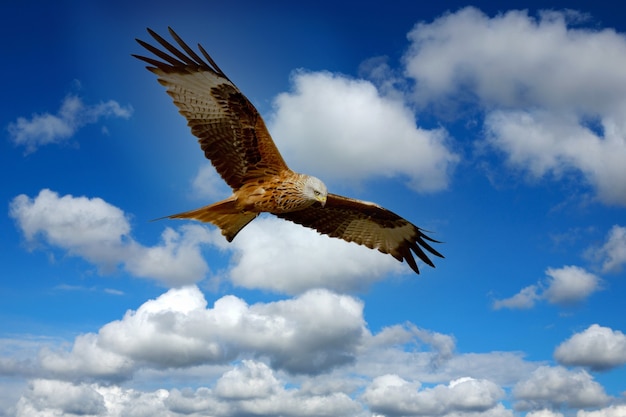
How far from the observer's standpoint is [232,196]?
434 inches

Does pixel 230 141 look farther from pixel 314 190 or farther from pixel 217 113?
pixel 314 190

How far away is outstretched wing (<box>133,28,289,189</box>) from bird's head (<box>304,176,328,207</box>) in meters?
0.55

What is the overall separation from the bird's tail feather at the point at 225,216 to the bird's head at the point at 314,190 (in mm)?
1233

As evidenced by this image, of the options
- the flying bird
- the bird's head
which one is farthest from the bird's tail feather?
the bird's head

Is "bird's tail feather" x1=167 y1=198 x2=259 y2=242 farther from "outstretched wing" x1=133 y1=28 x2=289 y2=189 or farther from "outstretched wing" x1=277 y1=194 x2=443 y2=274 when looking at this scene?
"outstretched wing" x1=277 y1=194 x2=443 y2=274

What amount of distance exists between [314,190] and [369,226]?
3.50 metres

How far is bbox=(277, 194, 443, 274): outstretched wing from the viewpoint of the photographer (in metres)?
13.2

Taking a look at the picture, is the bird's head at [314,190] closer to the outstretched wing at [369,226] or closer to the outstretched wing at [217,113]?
the outstretched wing at [217,113]

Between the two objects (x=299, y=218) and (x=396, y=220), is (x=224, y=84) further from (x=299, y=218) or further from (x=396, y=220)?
(x=396, y=220)

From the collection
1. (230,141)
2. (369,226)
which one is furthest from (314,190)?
(369,226)

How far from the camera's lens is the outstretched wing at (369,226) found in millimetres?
13195

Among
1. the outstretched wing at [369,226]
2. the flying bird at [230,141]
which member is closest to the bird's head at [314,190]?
the flying bird at [230,141]

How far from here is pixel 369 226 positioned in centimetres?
1386

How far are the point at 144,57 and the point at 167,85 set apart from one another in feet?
1.96
